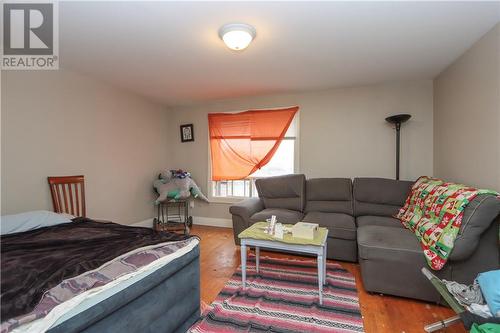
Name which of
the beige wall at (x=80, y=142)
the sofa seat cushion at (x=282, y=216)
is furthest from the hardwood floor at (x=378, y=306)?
the beige wall at (x=80, y=142)

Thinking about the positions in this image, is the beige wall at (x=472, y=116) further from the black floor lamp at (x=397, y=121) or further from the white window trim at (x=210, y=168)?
the white window trim at (x=210, y=168)

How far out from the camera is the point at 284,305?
192 centimetres

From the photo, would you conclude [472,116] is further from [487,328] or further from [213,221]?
[213,221]

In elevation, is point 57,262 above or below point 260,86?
below

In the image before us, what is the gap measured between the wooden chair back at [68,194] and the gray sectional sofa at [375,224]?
1886 millimetres

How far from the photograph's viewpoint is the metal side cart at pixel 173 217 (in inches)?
162

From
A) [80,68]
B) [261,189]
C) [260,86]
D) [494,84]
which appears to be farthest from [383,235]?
[80,68]

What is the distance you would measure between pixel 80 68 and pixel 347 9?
9.82 feet

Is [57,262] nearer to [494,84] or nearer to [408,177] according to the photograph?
[494,84]

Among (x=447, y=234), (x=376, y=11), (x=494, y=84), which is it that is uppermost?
(x=376, y=11)

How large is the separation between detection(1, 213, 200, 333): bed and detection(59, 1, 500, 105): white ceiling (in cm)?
170

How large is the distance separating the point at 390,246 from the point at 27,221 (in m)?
3.12

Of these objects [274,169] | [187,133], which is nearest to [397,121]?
[274,169]

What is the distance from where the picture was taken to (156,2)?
1.67 metres
